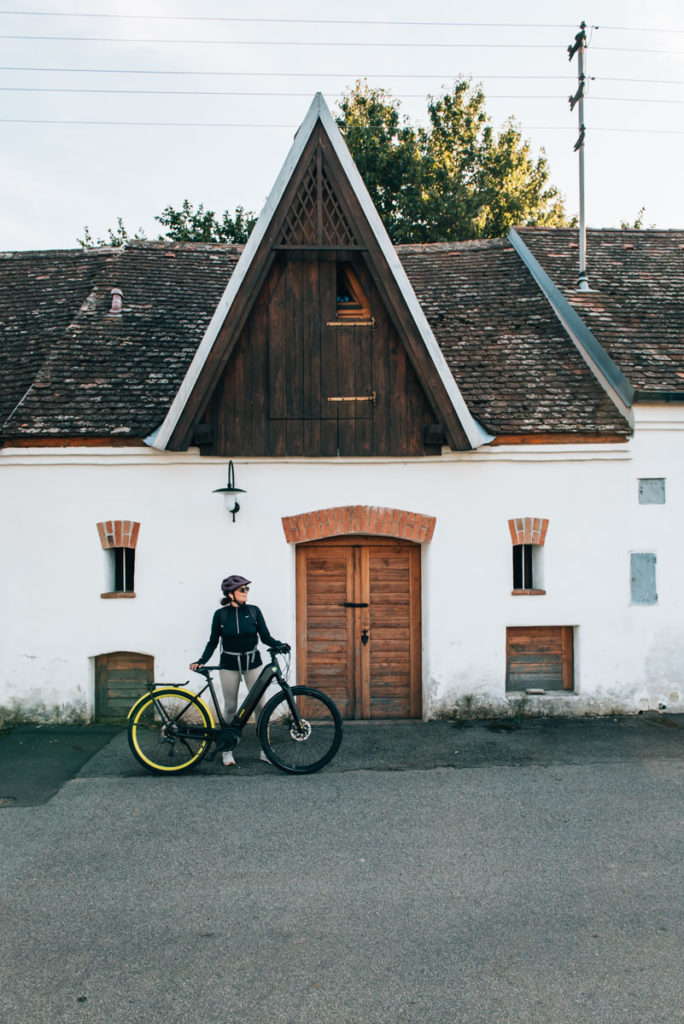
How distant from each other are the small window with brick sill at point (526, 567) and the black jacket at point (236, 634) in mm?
3676

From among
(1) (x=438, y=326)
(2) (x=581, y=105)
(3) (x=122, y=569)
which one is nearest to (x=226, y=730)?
(3) (x=122, y=569)

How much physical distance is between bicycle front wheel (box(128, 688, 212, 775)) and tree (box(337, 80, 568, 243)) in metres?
21.2

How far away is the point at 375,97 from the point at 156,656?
24092 millimetres

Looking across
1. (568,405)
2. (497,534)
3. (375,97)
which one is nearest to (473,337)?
(568,405)

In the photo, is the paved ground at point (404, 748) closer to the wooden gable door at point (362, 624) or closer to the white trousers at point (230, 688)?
the wooden gable door at point (362, 624)

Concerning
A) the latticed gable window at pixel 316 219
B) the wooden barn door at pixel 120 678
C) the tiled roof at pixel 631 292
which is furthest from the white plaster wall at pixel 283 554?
the latticed gable window at pixel 316 219

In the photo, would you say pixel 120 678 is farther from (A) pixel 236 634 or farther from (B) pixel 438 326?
(B) pixel 438 326

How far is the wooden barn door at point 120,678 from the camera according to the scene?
9.30m

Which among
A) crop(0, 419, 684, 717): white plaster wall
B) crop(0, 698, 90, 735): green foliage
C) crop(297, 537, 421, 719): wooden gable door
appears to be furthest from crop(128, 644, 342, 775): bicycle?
crop(0, 698, 90, 735): green foliage

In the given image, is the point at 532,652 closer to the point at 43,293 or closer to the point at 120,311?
the point at 120,311

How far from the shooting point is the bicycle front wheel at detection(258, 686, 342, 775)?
727 cm

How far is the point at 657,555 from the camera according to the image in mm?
9484

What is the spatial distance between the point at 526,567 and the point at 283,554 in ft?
10.5

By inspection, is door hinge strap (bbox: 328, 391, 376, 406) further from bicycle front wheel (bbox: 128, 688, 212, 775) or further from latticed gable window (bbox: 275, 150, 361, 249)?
bicycle front wheel (bbox: 128, 688, 212, 775)
